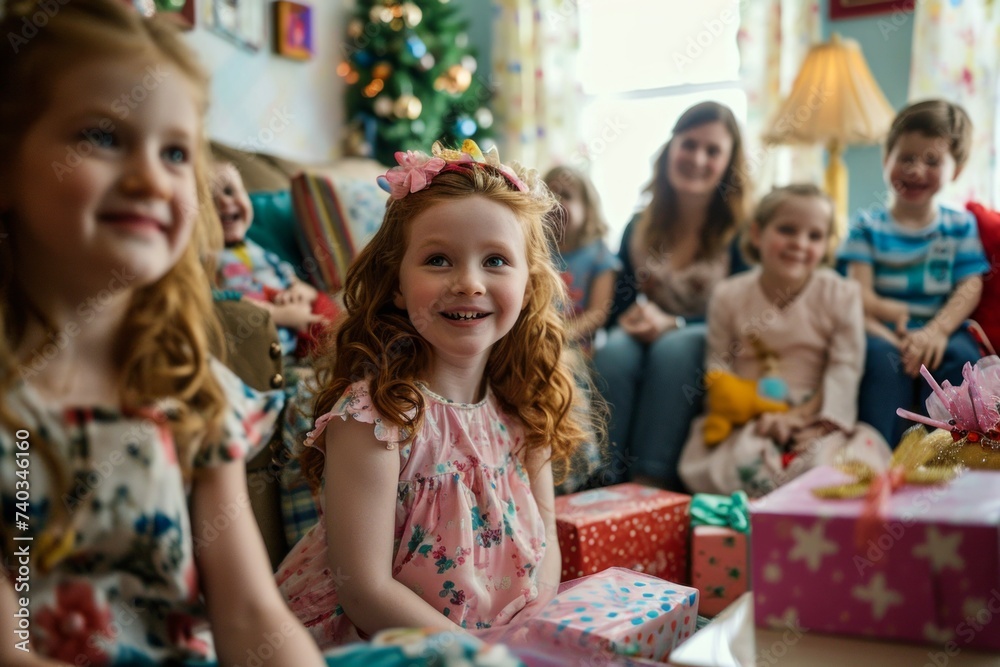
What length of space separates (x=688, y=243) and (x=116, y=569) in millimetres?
2020

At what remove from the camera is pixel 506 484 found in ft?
3.36

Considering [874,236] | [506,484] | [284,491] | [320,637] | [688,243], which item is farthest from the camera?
[688,243]

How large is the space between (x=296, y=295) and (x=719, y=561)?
3.08 ft

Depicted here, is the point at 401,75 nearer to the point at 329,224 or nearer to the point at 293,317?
the point at 329,224

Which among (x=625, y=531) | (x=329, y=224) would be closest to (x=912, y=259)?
(x=625, y=531)

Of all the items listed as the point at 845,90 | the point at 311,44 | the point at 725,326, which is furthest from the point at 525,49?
the point at 725,326

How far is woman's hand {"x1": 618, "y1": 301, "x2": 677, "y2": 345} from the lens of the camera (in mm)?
2148

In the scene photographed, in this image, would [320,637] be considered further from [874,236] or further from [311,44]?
[311,44]

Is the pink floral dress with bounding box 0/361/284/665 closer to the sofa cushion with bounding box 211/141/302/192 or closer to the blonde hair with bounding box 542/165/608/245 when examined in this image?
the sofa cushion with bounding box 211/141/302/192

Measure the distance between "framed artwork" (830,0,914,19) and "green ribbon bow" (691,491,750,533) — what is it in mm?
2447

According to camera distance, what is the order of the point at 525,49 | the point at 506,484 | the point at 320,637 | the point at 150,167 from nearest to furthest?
the point at 150,167, the point at 320,637, the point at 506,484, the point at 525,49

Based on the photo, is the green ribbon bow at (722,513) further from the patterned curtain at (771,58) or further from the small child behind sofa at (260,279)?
the patterned curtain at (771,58)

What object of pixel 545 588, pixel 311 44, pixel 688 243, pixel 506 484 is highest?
pixel 311 44

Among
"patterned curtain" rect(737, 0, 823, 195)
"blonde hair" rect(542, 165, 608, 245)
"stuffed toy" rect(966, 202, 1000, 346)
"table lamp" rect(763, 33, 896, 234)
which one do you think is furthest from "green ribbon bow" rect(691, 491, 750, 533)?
"patterned curtain" rect(737, 0, 823, 195)
